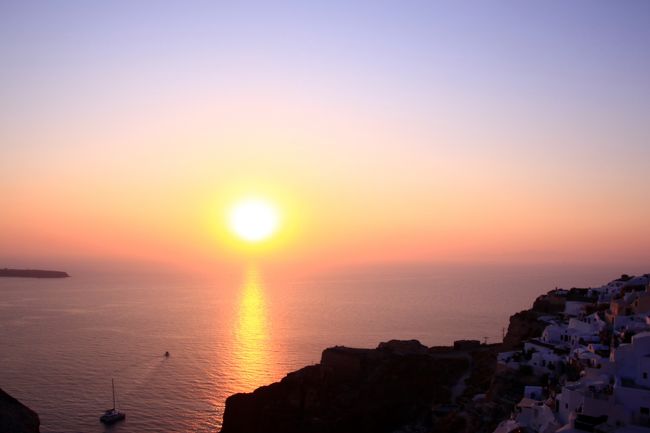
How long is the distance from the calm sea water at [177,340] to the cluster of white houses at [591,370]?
108ft

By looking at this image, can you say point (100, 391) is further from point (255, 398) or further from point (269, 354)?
point (269, 354)

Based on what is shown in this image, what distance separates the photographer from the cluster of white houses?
22.7m

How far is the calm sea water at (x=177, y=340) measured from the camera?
59.0m

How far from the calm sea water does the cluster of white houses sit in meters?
32.9

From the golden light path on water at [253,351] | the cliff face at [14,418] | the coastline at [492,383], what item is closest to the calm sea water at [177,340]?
the golden light path on water at [253,351]

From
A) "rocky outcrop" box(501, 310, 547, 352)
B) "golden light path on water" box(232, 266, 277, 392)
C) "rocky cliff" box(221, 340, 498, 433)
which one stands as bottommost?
"golden light path on water" box(232, 266, 277, 392)

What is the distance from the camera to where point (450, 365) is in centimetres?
5041

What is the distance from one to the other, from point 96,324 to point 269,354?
157 feet

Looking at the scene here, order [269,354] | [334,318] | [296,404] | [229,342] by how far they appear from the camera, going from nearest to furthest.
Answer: [296,404]
[269,354]
[229,342]
[334,318]

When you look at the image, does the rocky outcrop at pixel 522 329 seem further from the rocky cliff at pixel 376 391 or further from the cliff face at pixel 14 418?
the cliff face at pixel 14 418

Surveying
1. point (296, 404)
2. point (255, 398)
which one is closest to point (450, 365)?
point (296, 404)

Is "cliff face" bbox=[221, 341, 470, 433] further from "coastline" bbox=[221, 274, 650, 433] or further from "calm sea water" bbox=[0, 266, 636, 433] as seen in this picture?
"calm sea water" bbox=[0, 266, 636, 433]

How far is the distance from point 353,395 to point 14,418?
29375 millimetres

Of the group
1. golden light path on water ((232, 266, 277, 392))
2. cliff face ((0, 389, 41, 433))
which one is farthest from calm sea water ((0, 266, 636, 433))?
cliff face ((0, 389, 41, 433))
